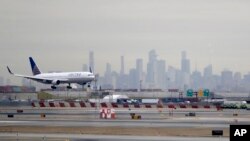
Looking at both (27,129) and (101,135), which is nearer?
(101,135)

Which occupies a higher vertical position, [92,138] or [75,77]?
[75,77]

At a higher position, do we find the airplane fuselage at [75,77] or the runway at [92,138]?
the airplane fuselage at [75,77]

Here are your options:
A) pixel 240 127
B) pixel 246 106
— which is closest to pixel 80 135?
pixel 240 127

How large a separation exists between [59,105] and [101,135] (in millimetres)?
79230

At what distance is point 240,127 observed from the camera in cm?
3316

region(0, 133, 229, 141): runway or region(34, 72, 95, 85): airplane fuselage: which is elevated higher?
region(34, 72, 95, 85): airplane fuselage

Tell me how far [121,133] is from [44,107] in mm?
80537

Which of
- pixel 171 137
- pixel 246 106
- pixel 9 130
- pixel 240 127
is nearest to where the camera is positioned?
pixel 240 127

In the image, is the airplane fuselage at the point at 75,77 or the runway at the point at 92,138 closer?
the runway at the point at 92,138

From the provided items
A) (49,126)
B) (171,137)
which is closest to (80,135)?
(171,137)

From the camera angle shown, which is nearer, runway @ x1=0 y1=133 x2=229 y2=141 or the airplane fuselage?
runway @ x1=0 y1=133 x2=229 y2=141

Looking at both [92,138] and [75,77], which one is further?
[75,77]

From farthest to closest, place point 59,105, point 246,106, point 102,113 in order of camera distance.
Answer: point 246,106 → point 59,105 → point 102,113

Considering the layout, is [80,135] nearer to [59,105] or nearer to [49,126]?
[49,126]
